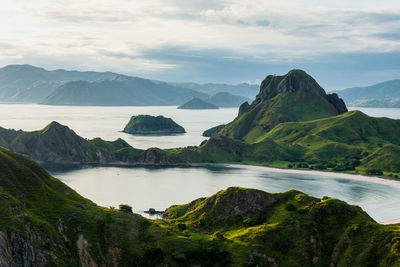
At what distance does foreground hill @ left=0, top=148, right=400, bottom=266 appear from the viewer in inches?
4026

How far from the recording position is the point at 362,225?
112375 millimetres

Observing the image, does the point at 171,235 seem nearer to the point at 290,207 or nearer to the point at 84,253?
the point at 84,253

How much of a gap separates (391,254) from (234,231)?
141 ft

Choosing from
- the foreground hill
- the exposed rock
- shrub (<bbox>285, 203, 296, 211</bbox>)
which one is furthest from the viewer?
shrub (<bbox>285, 203, 296, 211</bbox>)

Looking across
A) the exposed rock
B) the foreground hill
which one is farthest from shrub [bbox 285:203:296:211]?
the exposed rock

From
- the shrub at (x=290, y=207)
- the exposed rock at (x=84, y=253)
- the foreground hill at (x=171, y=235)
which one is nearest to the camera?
the foreground hill at (x=171, y=235)

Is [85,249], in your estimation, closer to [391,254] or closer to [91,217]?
[91,217]

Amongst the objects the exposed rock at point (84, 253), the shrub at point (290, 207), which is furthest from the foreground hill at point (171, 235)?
the exposed rock at point (84, 253)

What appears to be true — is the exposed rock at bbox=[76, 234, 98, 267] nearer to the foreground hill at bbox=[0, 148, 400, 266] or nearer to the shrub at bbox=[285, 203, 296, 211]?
the foreground hill at bbox=[0, 148, 400, 266]

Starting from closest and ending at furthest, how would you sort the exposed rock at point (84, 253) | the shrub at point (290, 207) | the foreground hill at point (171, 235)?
the foreground hill at point (171, 235) → the exposed rock at point (84, 253) → the shrub at point (290, 207)

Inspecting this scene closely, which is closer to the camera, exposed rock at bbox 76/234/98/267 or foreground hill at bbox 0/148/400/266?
foreground hill at bbox 0/148/400/266

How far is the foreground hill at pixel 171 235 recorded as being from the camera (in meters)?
102

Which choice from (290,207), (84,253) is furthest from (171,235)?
(290,207)

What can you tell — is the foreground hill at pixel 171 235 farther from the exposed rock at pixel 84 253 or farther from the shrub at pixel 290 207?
the exposed rock at pixel 84 253
